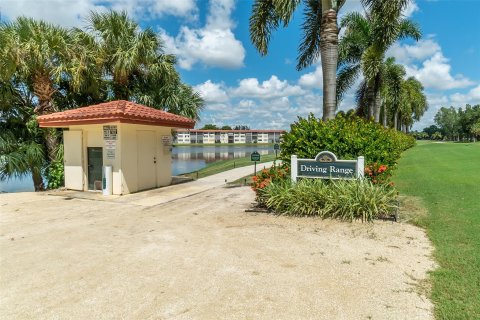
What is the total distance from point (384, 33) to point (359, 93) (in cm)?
1370

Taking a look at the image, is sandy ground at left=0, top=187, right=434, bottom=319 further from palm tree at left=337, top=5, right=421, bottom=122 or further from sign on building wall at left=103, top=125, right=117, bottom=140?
palm tree at left=337, top=5, right=421, bottom=122

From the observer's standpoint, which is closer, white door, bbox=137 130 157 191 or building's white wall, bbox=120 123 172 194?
building's white wall, bbox=120 123 172 194

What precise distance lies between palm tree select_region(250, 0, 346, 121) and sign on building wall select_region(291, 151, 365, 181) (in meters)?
1.92

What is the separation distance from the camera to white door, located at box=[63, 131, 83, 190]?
11.2 m

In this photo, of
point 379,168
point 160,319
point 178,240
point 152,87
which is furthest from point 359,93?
point 160,319

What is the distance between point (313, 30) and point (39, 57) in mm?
9863

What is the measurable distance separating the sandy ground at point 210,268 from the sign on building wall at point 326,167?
133 centimetres

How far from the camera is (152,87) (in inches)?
595

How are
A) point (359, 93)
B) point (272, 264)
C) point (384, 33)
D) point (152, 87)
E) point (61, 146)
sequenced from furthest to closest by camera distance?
point (359, 93) → point (152, 87) → point (61, 146) → point (384, 33) → point (272, 264)

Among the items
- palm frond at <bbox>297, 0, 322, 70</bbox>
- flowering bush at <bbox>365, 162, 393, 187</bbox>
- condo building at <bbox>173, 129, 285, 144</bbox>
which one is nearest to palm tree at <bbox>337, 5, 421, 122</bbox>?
palm frond at <bbox>297, 0, 322, 70</bbox>

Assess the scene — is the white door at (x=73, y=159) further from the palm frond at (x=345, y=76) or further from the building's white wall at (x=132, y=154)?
the palm frond at (x=345, y=76)

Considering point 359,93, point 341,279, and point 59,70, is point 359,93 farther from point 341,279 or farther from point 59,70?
point 341,279

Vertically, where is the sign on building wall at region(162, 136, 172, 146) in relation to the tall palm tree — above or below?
below

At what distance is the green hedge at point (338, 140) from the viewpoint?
7.70 m
